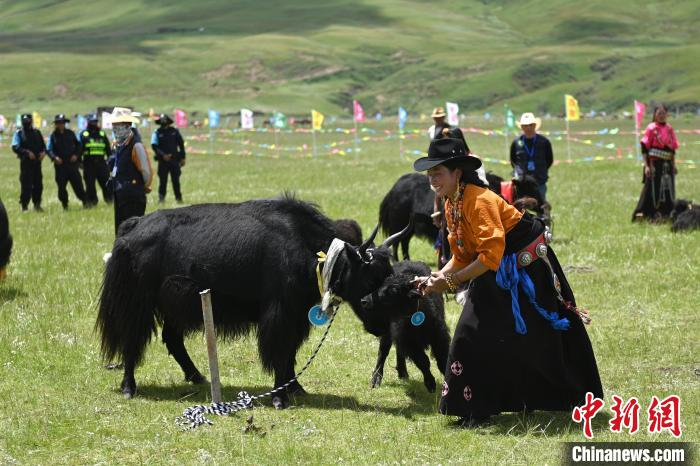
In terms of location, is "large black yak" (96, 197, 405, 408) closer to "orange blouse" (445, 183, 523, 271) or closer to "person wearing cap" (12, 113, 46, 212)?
"orange blouse" (445, 183, 523, 271)

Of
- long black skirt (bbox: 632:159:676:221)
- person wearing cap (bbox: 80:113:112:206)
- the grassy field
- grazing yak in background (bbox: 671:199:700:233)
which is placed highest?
person wearing cap (bbox: 80:113:112:206)

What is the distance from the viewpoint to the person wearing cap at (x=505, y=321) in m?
6.85

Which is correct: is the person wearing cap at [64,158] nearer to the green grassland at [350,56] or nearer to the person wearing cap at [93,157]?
the person wearing cap at [93,157]

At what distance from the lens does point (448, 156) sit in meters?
6.81

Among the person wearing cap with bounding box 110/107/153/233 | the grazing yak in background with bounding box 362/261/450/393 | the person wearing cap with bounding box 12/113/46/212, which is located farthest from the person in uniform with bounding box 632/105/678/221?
the person wearing cap with bounding box 12/113/46/212

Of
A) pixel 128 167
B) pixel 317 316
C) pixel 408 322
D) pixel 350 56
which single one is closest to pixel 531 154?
pixel 128 167

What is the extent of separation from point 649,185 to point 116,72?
10556 cm

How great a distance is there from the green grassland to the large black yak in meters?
77.2

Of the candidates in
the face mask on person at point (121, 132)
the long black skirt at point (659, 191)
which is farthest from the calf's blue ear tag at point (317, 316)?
the long black skirt at point (659, 191)

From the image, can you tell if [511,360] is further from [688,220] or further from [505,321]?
[688,220]

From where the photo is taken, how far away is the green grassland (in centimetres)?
10431

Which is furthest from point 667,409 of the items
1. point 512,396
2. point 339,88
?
point 339,88

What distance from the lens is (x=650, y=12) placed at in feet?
569

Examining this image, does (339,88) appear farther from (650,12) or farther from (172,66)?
(650,12)
